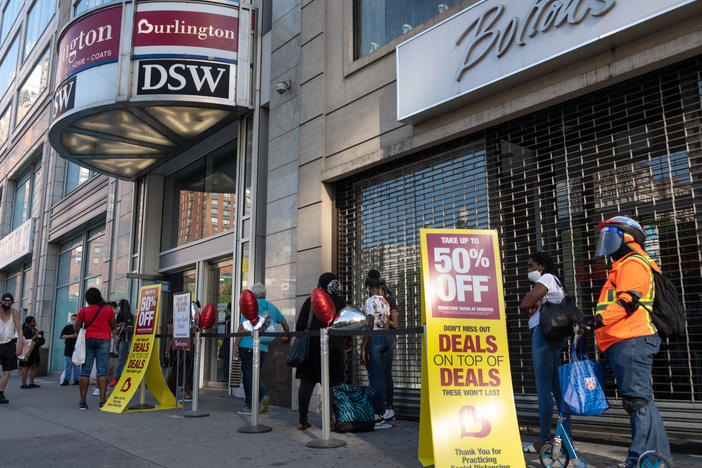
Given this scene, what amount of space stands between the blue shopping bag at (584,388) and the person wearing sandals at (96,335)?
6600 millimetres

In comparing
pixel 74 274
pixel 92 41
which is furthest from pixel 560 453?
pixel 74 274

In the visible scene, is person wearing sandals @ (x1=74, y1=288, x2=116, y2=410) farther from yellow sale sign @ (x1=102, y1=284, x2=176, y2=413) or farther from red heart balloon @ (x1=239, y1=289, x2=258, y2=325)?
red heart balloon @ (x1=239, y1=289, x2=258, y2=325)

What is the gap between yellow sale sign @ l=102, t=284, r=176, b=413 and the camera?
8.41 m

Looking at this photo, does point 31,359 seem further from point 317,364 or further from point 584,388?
point 584,388

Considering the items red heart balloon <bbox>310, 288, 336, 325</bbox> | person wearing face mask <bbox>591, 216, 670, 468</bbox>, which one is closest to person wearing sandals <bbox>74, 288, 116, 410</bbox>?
red heart balloon <bbox>310, 288, 336, 325</bbox>

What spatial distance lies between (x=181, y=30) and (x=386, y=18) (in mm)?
4069

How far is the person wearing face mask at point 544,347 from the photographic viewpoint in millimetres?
4637

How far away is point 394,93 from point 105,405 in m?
5.98

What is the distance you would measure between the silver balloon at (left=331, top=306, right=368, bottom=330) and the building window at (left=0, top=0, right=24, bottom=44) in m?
29.1

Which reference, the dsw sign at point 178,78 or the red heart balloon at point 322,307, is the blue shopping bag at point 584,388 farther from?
the dsw sign at point 178,78

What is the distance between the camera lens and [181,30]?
1075cm

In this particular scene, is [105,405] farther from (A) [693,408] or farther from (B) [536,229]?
(A) [693,408]

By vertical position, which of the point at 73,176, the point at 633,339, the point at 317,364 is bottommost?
the point at 317,364

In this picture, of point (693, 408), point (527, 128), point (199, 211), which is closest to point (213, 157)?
point (199, 211)
